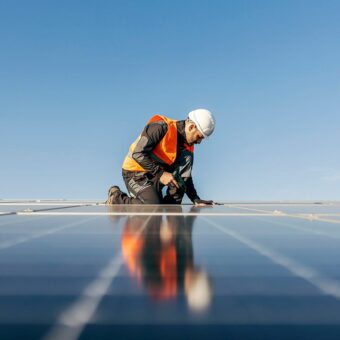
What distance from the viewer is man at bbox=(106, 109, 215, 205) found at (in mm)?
8742

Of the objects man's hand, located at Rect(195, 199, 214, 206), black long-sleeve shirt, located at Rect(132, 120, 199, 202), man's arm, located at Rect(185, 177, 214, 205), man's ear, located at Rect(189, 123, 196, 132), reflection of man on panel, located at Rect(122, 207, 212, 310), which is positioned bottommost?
reflection of man on panel, located at Rect(122, 207, 212, 310)

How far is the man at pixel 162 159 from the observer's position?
8.74 metres

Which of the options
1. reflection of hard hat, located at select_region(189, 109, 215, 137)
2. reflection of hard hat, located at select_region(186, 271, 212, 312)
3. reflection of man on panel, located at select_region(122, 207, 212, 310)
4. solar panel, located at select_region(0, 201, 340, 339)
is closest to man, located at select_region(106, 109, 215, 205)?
reflection of hard hat, located at select_region(189, 109, 215, 137)

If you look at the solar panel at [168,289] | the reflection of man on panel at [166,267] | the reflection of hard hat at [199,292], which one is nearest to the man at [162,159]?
the reflection of man on panel at [166,267]

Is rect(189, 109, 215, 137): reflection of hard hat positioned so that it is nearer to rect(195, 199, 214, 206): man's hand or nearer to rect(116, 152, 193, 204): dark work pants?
rect(116, 152, 193, 204): dark work pants

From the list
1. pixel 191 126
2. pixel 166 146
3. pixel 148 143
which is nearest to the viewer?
pixel 148 143

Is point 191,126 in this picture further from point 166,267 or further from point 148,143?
point 166,267

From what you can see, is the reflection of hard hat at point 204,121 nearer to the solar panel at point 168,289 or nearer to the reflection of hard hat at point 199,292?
the solar panel at point 168,289

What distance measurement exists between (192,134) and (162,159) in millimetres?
908

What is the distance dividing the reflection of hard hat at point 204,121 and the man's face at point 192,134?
0.35ft

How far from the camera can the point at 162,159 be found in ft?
30.3

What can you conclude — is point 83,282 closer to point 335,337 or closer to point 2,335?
point 2,335

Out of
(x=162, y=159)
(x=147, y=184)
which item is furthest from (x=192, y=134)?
(x=147, y=184)

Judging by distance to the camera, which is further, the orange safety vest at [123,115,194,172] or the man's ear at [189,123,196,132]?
the man's ear at [189,123,196,132]
